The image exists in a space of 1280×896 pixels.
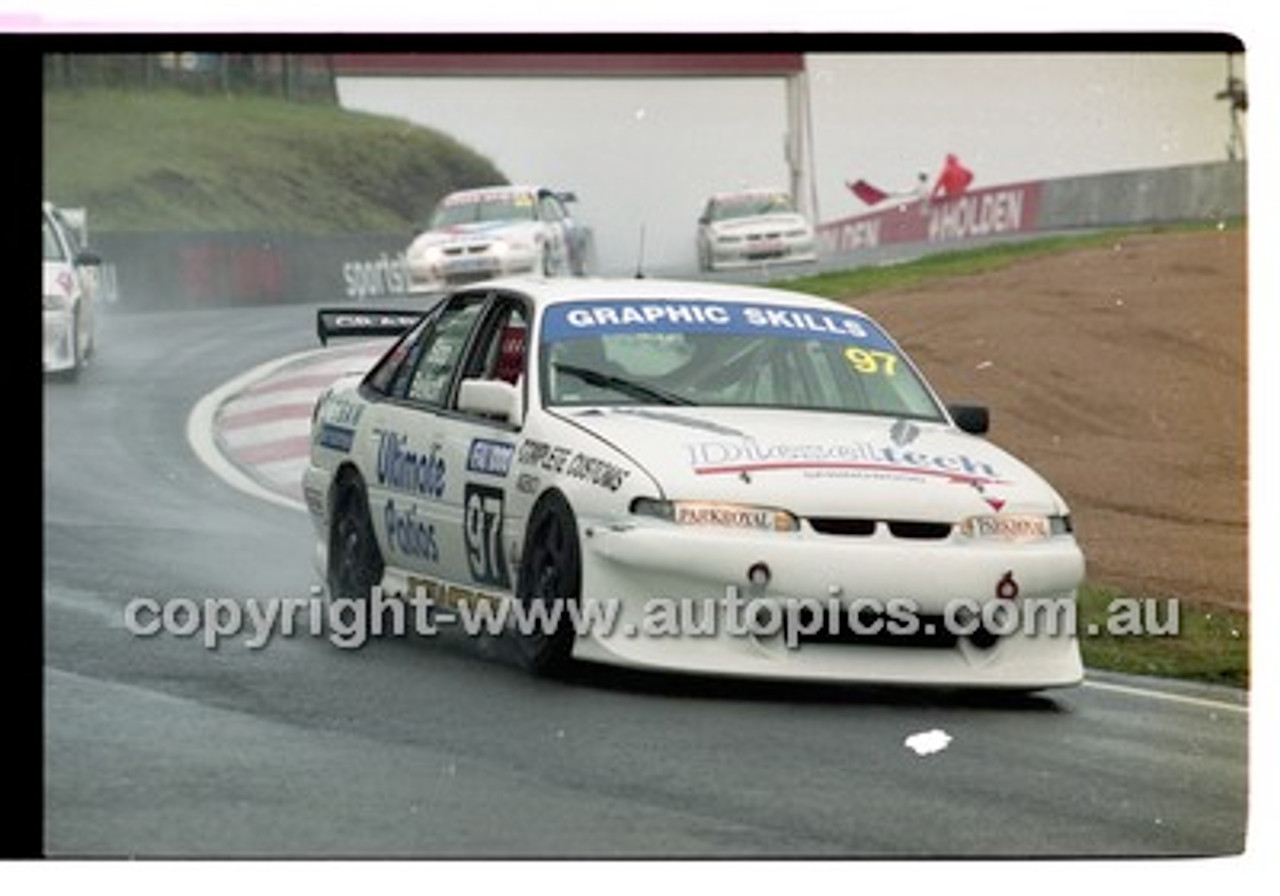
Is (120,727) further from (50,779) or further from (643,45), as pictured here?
(643,45)

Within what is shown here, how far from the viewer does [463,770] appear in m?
11.4

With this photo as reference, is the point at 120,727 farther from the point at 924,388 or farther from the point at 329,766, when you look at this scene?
the point at 924,388

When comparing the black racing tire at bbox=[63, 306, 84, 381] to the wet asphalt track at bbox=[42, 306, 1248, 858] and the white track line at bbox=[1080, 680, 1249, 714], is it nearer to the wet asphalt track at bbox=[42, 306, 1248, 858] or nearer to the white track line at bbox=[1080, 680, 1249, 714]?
the wet asphalt track at bbox=[42, 306, 1248, 858]

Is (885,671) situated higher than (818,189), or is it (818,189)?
(818,189)

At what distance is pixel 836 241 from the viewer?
12.1 m

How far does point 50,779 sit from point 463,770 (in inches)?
32.8

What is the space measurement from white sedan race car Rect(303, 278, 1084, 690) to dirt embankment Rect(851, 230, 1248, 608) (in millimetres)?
94

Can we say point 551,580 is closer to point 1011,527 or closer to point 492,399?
point 492,399

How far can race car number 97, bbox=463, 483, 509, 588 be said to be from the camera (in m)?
12.0

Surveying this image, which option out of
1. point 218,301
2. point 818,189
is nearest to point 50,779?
point 218,301

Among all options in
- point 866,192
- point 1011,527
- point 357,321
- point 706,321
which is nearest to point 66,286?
point 357,321

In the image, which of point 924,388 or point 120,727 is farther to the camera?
point 924,388

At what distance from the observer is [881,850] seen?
37.1 feet
